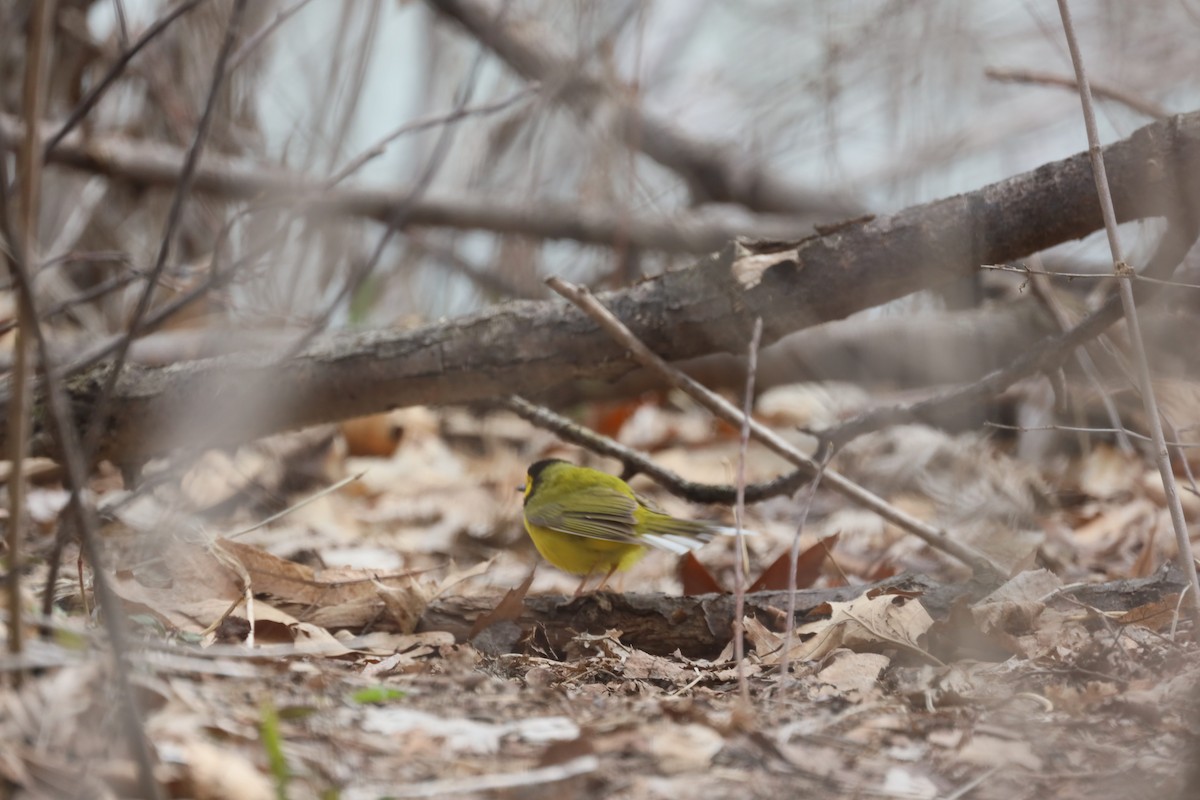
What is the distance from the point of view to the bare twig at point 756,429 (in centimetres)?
330

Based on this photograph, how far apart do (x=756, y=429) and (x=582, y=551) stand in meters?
1.02

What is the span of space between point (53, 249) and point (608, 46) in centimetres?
360

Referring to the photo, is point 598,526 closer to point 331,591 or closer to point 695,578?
point 695,578

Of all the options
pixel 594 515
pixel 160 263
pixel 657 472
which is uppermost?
pixel 160 263

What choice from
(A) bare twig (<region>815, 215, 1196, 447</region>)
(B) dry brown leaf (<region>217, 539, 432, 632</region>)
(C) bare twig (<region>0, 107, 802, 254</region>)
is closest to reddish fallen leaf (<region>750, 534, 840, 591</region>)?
(A) bare twig (<region>815, 215, 1196, 447</region>)

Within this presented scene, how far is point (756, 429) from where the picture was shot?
348cm

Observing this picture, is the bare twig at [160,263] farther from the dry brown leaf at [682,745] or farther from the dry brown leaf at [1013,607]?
the dry brown leaf at [1013,607]

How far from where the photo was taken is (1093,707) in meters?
2.25

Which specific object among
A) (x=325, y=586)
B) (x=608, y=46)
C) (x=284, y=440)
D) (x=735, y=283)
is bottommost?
(x=325, y=586)

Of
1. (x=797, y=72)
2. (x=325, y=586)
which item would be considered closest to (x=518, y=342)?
(x=325, y=586)

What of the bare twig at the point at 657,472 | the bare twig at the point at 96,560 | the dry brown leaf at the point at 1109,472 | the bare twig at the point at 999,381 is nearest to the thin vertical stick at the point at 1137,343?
the bare twig at the point at 999,381

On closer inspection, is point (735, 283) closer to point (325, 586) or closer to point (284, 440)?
point (325, 586)

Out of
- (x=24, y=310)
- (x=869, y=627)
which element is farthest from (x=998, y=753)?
(x=24, y=310)

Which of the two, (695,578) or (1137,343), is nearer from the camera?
(1137,343)
